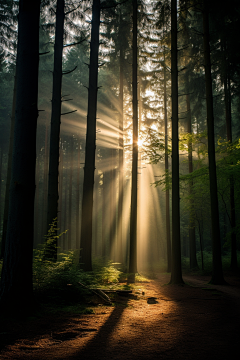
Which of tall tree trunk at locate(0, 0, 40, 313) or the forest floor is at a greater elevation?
tall tree trunk at locate(0, 0, 40, 313)

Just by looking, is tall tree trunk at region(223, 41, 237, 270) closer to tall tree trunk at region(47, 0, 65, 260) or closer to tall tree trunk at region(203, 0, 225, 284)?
tall tree trunk at region(203, 0, 225, 284)

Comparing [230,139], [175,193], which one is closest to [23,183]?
[175,193]

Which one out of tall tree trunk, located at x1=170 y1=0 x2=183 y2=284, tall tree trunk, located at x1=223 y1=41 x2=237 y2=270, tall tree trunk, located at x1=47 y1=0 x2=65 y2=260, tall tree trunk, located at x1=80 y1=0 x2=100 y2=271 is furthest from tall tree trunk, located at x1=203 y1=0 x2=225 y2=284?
tall tree trunk, located at x1=47 y1=0 x2=65 y2=260

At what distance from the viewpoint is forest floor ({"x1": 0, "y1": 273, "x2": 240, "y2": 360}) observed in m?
2.82

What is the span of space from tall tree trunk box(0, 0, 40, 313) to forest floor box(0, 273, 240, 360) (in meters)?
0.67

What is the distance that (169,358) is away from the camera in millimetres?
2768

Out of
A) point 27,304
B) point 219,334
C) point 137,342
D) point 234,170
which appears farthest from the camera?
point 234,170

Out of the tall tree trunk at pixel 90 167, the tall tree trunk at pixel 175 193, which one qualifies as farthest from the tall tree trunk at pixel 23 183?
the tall tree trunk at pixel 175 193

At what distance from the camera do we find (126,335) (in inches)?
139

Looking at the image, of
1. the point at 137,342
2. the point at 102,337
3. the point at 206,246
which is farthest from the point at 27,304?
the point at 206,246

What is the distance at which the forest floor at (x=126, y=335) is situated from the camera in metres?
2.82

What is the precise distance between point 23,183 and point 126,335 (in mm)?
3365

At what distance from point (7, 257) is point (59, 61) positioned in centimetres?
861

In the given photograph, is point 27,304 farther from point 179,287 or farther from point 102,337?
point 179,287
